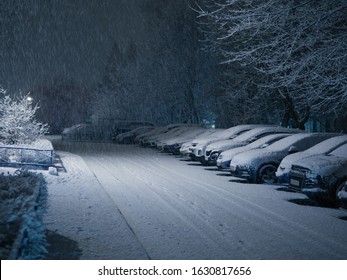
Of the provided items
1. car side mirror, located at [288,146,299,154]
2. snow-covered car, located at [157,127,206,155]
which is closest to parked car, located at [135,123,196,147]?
snow-covered car, located at [157,127,206,155]

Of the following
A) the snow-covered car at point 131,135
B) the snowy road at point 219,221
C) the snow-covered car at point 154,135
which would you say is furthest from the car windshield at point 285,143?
the snow-covered car at point 131,135

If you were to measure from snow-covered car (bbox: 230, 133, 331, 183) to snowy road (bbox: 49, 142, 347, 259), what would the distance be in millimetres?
518

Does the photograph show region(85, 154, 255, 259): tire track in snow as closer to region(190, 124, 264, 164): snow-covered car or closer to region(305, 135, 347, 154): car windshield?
region(305, 135, 347, 154): car windshield

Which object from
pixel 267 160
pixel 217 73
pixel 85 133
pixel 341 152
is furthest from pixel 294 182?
pixel 85 133

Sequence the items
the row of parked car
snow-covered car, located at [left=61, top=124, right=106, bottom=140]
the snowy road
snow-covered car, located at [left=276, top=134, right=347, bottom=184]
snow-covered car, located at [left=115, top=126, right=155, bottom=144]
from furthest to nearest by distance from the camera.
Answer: snow-covered car, located at [left=61, top=124, right=106, bottom=140]
snow-covered car, located at [left=115, top=126, right=155, bottom=144]
snow-covered car, located at [left=276, top=134, right=347, bottom=184]
the row of parked car
the snowy road

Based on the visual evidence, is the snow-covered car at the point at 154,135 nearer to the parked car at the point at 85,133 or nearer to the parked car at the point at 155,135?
the parked car at the point at 155,135

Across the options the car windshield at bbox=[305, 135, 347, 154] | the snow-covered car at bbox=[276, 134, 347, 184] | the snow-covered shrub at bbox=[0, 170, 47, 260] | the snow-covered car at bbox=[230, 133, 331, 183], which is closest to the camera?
the snow-covered shrub at bbox=[0, 170, 47, 260]

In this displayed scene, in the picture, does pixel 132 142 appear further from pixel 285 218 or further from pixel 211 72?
pixel 285 218

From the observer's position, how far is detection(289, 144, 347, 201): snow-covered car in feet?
28.2

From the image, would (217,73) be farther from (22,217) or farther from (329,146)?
(22,217)

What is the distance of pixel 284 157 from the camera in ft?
37.9

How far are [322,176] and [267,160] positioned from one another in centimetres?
340

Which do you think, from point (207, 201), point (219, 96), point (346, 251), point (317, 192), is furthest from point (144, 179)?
point (219, 96)
